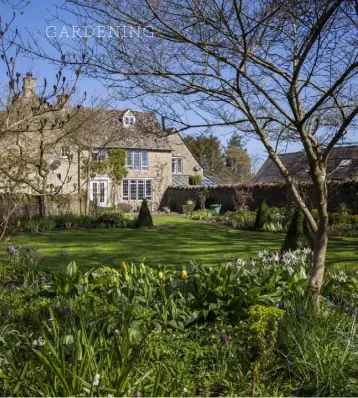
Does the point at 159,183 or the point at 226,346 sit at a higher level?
the point at 159,183

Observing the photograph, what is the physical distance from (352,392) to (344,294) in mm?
2575

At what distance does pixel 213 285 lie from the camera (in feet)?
16.3

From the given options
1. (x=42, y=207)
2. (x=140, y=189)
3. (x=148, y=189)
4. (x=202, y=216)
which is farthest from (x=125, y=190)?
(x=42, y=207)

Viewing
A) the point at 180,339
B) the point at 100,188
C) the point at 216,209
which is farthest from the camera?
the point at 100,188

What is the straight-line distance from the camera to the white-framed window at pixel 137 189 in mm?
36781

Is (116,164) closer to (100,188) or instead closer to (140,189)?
(100,188)

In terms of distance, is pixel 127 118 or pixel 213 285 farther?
pixel 127 118

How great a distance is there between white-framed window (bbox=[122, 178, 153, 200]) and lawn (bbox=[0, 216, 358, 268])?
57.8 feet

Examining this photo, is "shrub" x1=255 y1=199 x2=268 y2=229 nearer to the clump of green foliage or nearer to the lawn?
the lawn

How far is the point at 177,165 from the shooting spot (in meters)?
41.8

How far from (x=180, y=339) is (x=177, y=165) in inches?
1493

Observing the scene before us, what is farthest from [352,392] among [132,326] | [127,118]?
[127,118]

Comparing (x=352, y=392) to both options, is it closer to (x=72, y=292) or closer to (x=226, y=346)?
(x=226, y=346)

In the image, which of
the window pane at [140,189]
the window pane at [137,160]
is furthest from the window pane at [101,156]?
the window pane at [140,189]
